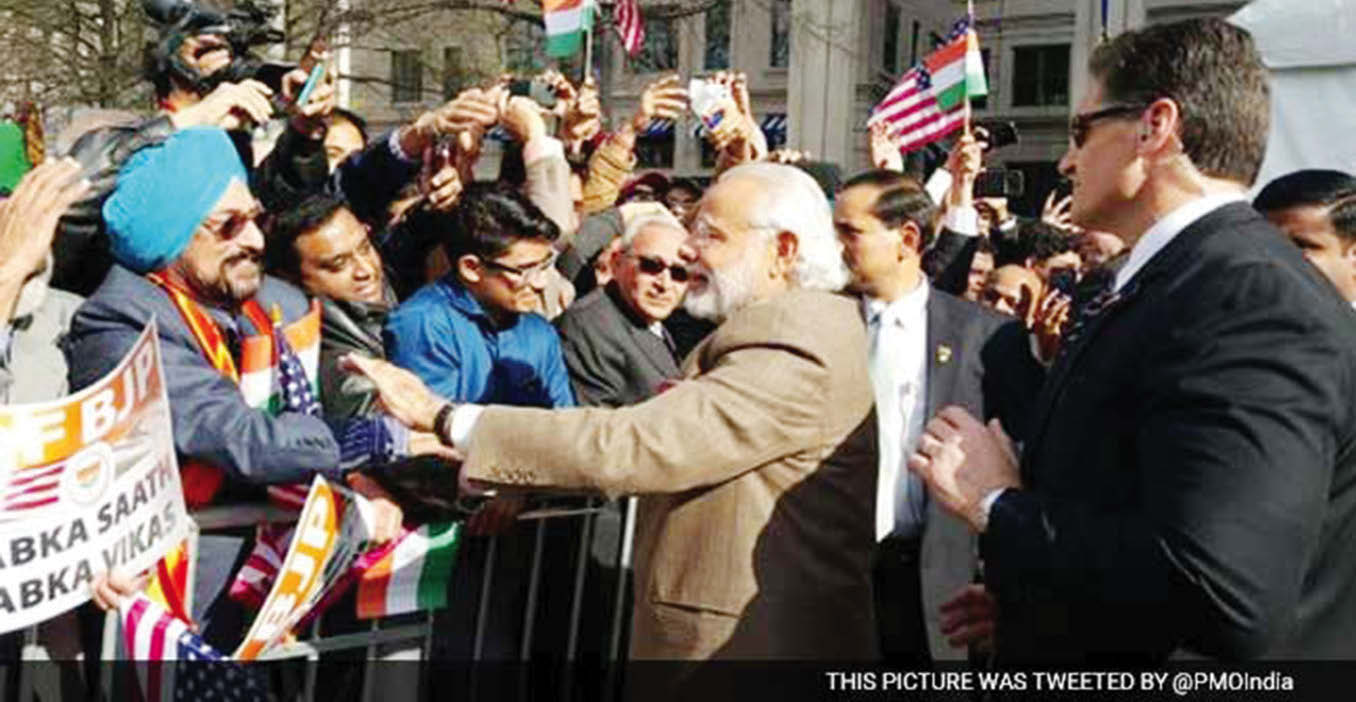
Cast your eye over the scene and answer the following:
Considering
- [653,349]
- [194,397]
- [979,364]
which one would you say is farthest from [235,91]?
[979,364]

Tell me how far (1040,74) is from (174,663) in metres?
44.4

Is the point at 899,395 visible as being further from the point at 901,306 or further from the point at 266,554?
the point at 266,554

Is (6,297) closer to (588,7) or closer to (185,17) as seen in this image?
(185,17)

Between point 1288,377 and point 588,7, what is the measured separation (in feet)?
25.9

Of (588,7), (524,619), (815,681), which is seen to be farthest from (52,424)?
(588,7)

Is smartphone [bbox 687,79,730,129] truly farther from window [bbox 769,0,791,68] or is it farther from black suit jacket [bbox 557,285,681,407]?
window [bbox 769,0,791,68]

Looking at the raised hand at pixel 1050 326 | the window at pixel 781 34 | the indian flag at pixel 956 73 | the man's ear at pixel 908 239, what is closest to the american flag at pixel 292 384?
the man's ear at pixel 908 239

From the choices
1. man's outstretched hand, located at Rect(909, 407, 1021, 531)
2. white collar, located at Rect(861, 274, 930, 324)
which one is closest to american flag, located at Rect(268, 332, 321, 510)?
man's outstretched hand, located at Rect(909, 407, 1021, 531)

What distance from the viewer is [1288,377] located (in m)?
1.93

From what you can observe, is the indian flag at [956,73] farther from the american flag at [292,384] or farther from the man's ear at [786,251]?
the american flag at [292,384]

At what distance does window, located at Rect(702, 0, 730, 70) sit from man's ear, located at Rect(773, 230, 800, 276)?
38219 mm

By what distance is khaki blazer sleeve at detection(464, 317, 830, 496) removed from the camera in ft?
8.97

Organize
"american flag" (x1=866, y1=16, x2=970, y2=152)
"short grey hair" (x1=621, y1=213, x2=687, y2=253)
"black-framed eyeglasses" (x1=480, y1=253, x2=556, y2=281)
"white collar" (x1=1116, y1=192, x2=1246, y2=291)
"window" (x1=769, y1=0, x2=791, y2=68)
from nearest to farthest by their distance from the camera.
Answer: "white collar" (x1=1116, y1=192, x2=1246, y2=291) < "black-framed eyeglasses" (x1=480, y1=253, x2=556, y2=281) < "short grey hair" (x1=621, y1=213, x2=687, y2=253) < "american flag" (x1=866, y1=16, x2=970, y2=152) < "window" (x1=769, y1=0, x2=791, y2=68)

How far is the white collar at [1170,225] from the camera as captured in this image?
2.20 m
